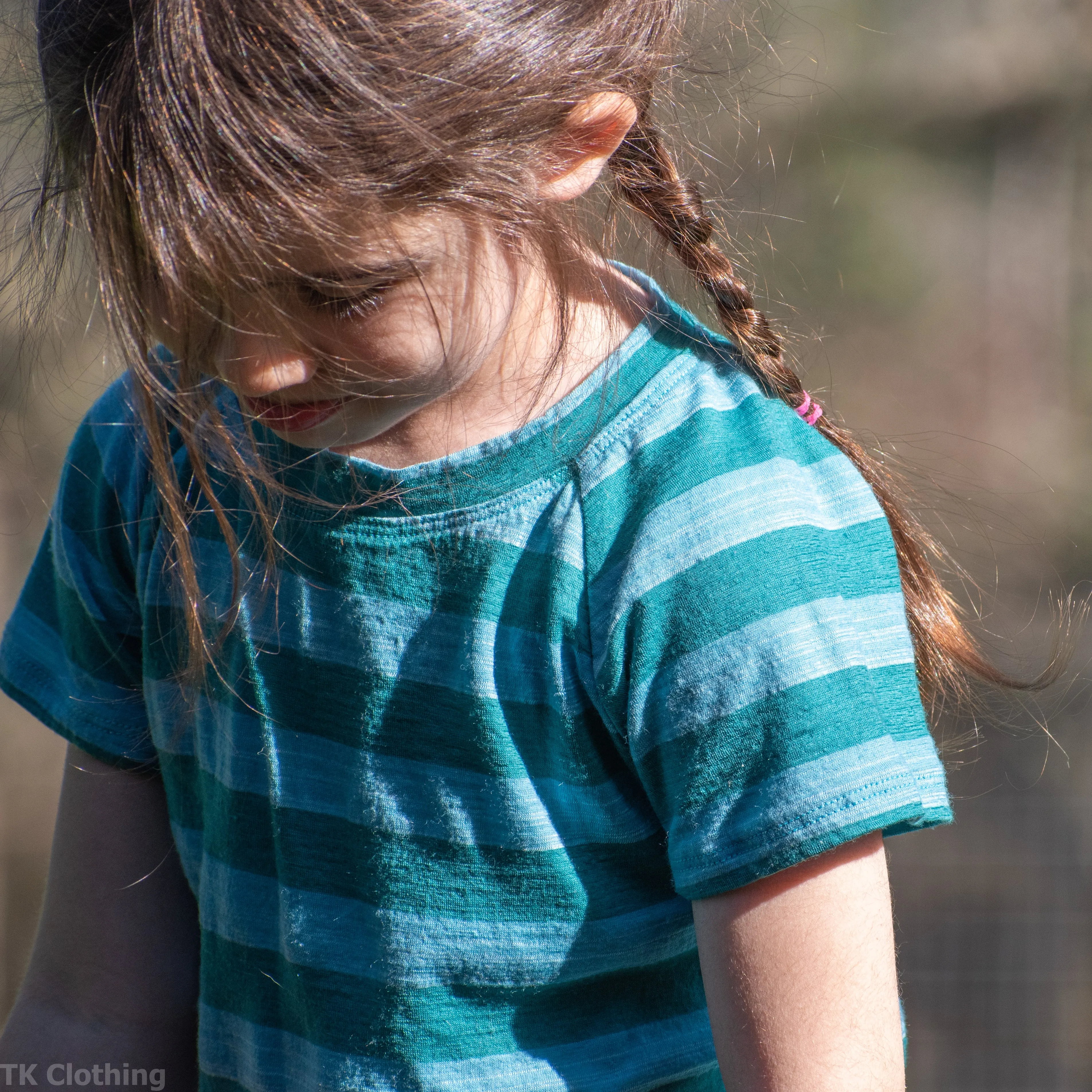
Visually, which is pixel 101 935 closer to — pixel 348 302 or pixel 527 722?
pixel 527 722

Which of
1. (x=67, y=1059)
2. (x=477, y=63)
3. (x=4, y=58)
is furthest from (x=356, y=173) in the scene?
(x=67, y=1059)

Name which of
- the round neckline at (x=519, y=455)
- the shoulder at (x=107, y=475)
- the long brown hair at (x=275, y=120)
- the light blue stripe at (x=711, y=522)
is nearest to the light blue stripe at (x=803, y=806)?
the light blue stripe at (x=711, y=522)

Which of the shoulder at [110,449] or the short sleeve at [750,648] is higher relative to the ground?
the shoulder at [110,449]

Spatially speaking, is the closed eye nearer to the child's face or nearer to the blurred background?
the child's face

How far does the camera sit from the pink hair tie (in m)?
0.69

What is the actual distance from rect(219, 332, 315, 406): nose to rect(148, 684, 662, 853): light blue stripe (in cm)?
23

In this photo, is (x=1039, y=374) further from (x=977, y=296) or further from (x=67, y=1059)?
(x=67, y=1059)

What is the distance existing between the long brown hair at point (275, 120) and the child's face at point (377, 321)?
0.04 feet

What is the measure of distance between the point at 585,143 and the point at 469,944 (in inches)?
18.0

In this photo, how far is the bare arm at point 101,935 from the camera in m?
0.84

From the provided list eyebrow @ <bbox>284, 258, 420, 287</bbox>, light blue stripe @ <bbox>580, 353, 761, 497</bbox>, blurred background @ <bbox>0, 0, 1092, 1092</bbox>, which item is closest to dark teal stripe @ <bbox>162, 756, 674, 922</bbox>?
light blue stripe @ <bbox>580, 353, 761, 497</bbox>

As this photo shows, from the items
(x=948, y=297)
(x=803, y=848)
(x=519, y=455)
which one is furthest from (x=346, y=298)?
(x=948, y=297)

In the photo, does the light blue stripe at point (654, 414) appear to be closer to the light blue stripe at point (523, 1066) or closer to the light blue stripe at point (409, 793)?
the light blue stripe at point (409, 793)

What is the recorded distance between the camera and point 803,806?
0.55 meters
